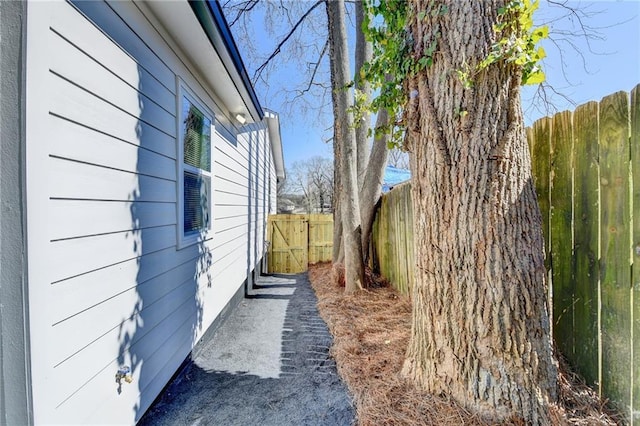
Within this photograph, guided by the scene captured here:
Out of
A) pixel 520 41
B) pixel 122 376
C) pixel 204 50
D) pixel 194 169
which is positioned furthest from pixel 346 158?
pixel 122 376

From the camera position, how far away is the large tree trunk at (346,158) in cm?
516

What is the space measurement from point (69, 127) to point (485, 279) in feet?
8.33

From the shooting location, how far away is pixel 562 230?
6.65ft

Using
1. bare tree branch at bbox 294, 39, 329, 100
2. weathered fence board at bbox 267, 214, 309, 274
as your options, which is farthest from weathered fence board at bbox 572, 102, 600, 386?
weathered fence board at bbox 267, 214, 309, 274

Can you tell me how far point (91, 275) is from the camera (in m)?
1.58

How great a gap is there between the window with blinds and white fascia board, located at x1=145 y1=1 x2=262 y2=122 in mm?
385

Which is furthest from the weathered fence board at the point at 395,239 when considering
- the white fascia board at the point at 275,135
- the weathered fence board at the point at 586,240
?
the white fascia board at the point at 275,135

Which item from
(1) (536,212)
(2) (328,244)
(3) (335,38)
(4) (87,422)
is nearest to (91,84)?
(4) (87,422)

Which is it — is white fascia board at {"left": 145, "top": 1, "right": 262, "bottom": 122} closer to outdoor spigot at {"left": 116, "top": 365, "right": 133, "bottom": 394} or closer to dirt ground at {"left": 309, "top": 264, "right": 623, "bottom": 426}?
outdoor spigot at {"left": 116, "top": 365, "right": 133, "bottom": 394}

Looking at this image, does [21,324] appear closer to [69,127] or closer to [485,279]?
[69,127]

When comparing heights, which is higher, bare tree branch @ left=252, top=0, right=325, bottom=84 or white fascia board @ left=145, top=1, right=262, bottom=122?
bare tree branch @ left=252, top=0, right=325, bottom=84

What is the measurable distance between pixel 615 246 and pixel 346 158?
3.97m

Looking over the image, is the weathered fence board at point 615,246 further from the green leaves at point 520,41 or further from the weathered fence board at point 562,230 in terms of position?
the green leaves at point 520,41

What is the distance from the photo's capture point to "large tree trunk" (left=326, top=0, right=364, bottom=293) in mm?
5156
